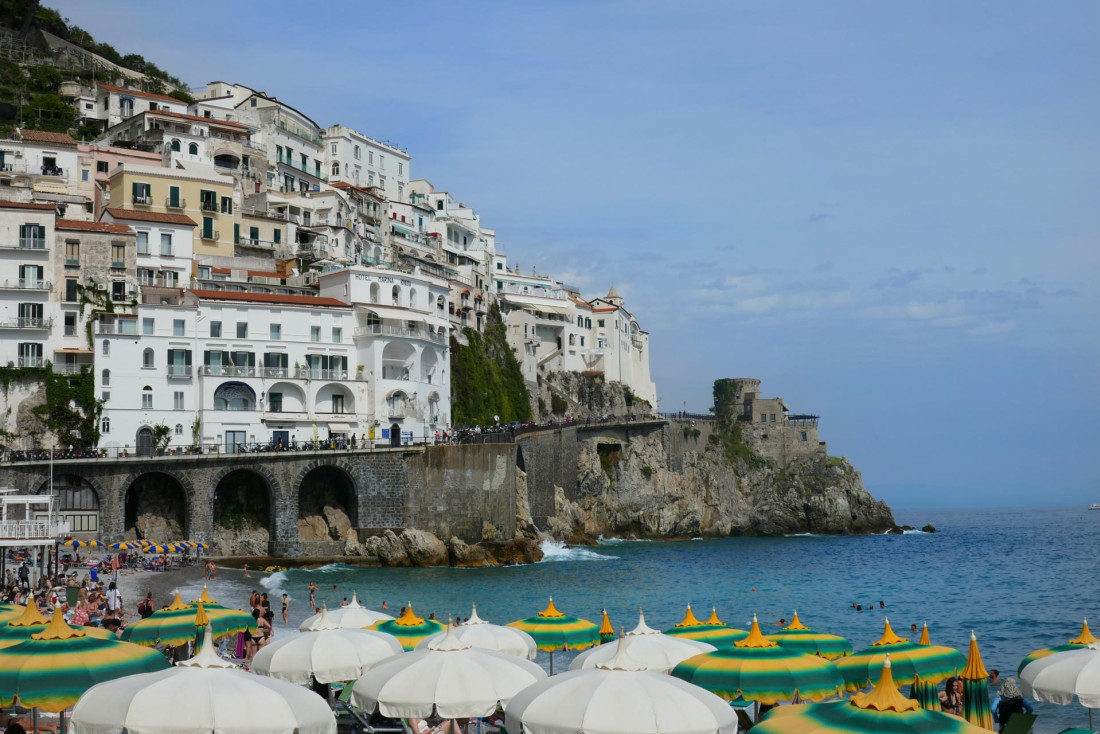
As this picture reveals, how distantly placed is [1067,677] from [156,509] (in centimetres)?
4607

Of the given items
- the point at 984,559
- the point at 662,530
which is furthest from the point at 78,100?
the point at 984,559

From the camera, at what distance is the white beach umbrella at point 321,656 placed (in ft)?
54.3

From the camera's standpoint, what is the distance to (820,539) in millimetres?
95500

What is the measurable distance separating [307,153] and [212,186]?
18.8 m

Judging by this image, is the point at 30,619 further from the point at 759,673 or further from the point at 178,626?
the point at 759,673

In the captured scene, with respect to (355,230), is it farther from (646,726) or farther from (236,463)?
(646,726)

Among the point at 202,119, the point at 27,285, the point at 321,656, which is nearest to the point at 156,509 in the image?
the point at 27,285

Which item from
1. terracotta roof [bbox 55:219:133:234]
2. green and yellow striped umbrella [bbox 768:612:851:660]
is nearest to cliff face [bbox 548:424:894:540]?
terracotta roof [bbox 55:219:133:234]

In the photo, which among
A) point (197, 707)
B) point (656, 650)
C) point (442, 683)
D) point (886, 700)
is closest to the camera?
point (886, 700)

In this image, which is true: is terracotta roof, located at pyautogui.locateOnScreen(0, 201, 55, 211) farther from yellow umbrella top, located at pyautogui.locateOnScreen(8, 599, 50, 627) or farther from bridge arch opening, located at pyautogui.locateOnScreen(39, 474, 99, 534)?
yellow umbrella top, located at pyautogui.locateOnScreen(8, 599, 50, 627)

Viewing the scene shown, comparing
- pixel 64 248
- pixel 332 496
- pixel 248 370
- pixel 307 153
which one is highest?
pixel 307 153

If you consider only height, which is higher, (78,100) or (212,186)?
(78,100)

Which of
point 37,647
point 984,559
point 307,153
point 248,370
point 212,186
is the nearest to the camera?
point 37,647

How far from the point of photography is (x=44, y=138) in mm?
67750
